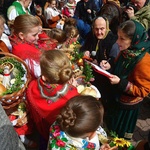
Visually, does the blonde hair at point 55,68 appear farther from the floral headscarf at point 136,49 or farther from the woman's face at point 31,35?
the woman's face at point 31,35

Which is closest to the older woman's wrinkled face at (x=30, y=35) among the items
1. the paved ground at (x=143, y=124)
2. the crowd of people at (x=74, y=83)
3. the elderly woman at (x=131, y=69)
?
the crowd of people at (x=74, y=83)

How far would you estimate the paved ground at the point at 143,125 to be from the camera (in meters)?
3.61

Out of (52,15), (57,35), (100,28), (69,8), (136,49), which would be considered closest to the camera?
(136,49)

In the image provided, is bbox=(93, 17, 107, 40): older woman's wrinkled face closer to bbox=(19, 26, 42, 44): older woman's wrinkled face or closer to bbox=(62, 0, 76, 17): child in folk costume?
bbox=(19, 26, 42, 44): older woman's wrinkled face

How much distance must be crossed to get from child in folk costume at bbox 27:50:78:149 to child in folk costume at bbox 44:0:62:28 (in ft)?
11.7

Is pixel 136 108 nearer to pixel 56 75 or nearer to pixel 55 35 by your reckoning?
pixel 56 75

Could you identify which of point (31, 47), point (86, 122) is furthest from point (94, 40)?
point (86, 122)

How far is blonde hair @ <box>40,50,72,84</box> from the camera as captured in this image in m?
2.11

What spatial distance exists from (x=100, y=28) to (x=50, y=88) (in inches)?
66.8

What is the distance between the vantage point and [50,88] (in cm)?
221

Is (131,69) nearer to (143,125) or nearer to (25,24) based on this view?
(25,24)

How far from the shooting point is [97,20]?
3580 mm

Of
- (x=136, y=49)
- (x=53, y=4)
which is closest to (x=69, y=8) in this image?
(x=53, y=4)

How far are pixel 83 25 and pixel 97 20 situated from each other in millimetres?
1499
